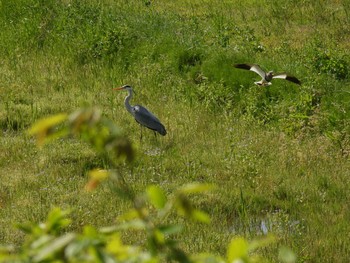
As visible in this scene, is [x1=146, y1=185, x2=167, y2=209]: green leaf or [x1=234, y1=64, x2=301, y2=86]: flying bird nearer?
[x1=146, y1=185, x2=167, y2=209]: green leaf

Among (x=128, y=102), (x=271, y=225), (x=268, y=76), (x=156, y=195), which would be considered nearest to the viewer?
(x=156, y=195)

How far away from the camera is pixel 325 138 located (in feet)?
31.7

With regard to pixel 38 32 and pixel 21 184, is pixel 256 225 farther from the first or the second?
pixel 38 32

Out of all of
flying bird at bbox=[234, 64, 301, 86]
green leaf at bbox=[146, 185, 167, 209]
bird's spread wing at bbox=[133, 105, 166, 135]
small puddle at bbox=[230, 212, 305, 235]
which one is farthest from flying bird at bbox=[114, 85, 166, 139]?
green leaf at bbox=[146, 185, 167, 209]

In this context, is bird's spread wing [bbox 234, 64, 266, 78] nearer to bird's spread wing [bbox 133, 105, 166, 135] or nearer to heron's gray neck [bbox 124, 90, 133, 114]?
bird's spread wing [bbox 133, 105, 166, 135]

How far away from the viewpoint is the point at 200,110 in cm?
1091

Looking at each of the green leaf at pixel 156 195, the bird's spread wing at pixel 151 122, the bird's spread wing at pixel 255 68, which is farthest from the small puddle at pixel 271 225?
the green leaf at pixel 156 195

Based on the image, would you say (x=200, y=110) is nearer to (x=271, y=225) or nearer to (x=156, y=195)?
(x=271, y=225)

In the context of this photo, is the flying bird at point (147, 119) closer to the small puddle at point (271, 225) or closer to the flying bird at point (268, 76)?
the flying bird at point (268, 76)

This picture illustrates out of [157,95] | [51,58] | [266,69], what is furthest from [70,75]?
[266,69]

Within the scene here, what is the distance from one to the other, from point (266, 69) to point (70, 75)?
3.00 metres

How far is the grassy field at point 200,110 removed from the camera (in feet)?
26.6

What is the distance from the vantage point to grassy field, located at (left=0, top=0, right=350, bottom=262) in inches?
319

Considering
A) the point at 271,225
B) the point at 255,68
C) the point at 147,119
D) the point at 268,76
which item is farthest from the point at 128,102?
the point at 271,225
